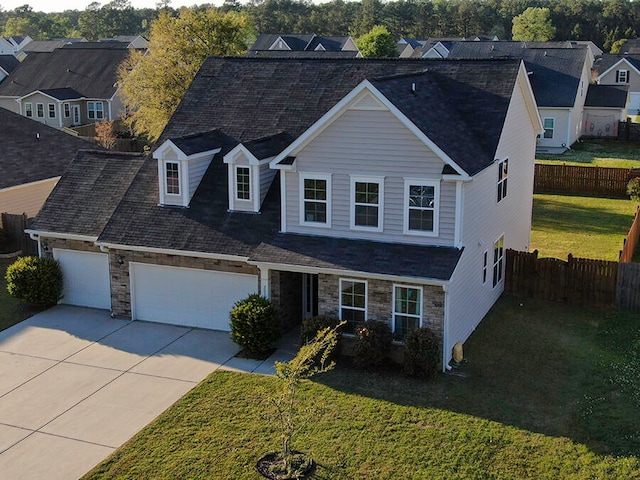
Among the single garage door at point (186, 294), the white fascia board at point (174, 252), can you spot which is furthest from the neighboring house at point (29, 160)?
the single garage door at point (186, 294)

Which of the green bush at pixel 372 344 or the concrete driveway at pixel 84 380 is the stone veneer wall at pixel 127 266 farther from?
the green bush at pixel 372 344

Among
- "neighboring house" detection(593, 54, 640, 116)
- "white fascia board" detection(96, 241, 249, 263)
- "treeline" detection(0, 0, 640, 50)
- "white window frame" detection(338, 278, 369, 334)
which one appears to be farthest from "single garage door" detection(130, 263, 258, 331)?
"treeline" detection(0, 0, 640, 50)

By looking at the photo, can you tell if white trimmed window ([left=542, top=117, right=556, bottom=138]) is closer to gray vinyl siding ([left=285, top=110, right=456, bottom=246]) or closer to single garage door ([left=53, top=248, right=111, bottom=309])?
gray vinyl siding ([left=285, top=110, right=456, bottom=246])

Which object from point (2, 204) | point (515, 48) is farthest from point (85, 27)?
point (2, 204)

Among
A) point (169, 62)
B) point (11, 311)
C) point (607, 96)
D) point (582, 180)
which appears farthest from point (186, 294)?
point (607, 96)

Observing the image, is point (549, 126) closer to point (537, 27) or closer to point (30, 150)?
point (30, 150)

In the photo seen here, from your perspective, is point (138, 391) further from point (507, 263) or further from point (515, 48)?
point (515, 48)
